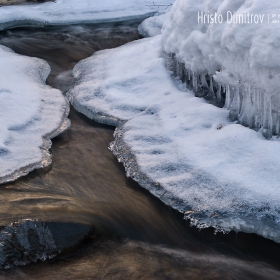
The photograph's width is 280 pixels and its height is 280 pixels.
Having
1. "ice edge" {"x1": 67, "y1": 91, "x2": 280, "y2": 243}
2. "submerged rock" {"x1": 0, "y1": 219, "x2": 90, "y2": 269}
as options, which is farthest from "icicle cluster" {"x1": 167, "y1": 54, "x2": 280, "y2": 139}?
"submerged rock" {"x1": 0, "y1": 219, "x2": 90, "y2": 269}

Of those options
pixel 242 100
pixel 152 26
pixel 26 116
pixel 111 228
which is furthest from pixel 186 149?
pixel 152 26

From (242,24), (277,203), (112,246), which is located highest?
(242,24)

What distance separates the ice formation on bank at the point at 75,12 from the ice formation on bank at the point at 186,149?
310 centimetres

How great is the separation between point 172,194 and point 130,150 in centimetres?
84

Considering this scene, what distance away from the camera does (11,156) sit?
433 centimetres

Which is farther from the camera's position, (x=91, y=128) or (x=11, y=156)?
(x=91, y=128)

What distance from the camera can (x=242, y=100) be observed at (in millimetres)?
4547

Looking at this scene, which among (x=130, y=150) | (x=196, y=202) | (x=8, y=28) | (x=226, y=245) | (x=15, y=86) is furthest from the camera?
(x=8, y=28)

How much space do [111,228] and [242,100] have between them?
1888 millimetres

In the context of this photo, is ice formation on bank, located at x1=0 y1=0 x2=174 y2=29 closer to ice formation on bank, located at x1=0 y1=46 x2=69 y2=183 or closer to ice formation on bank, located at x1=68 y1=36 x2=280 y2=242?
ice formation on bank, located at x1=0 y1=46 x2=69 y2=183

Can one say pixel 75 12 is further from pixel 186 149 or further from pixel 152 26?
pixel 186 149

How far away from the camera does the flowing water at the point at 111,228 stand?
125 inches

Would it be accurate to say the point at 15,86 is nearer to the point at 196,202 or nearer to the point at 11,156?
the point at 11,156

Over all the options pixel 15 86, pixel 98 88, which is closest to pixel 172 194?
pixel 98 88
